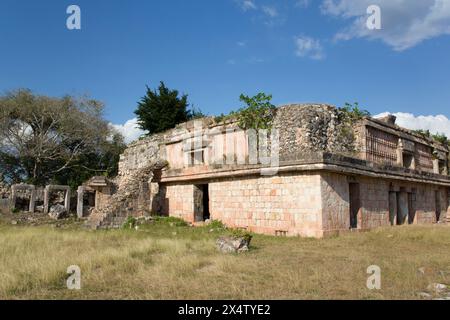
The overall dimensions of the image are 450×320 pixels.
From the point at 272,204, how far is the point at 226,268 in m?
5.66

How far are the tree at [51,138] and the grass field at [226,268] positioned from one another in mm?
18937

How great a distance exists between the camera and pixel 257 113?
13969mm

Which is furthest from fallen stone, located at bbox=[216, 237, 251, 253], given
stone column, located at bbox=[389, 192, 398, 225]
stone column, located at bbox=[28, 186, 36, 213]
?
stone column, located at bbox=[28, 186, 36, 213]

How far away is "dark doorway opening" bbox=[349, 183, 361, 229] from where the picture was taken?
12.9 metres

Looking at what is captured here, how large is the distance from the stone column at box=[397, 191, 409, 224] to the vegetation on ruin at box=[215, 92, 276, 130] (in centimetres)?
681

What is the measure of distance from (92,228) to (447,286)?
1254 centimetres

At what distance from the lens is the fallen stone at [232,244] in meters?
9.08

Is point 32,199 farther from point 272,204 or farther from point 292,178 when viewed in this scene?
point 292,178

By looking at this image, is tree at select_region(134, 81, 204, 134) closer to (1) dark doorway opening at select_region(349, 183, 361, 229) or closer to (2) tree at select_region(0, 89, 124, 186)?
(2) tree at select_region(0, 89, 124, 186)

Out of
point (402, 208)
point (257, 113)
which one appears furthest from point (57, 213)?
point (402, 208)

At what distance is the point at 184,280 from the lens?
20.5 ft
